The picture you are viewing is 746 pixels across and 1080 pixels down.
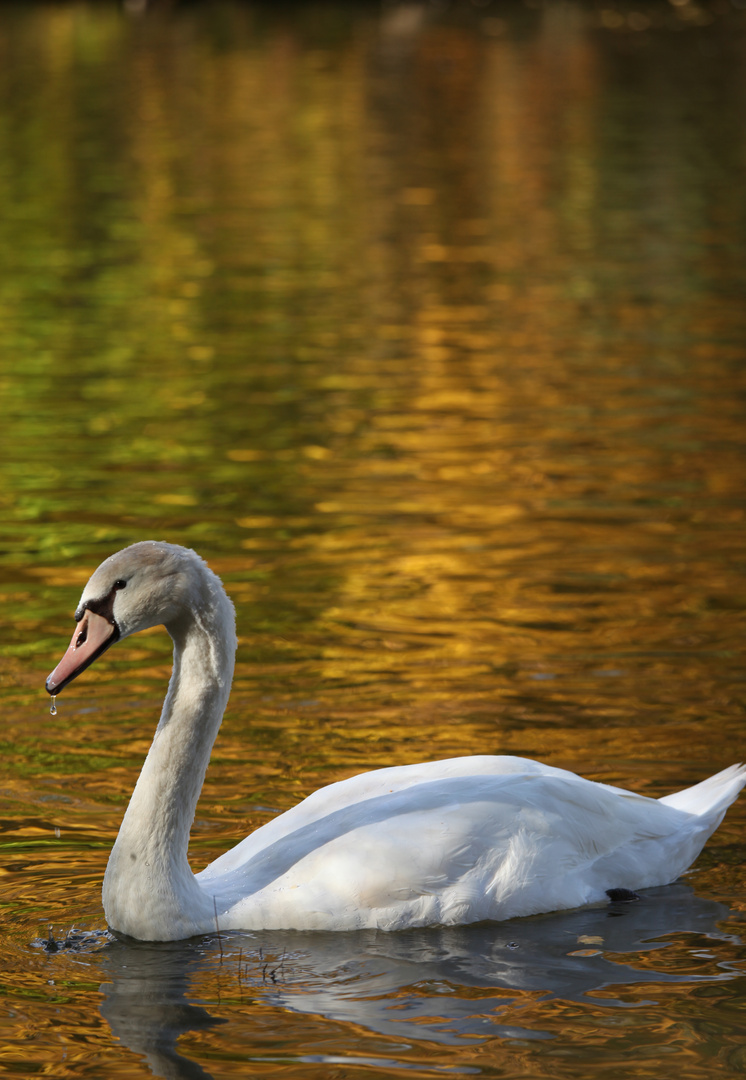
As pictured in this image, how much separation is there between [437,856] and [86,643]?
4.41ft

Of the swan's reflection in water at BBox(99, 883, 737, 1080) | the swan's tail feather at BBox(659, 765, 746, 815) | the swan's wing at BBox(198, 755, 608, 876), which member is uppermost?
the swan's wing at BBox(198, 755, 608, 876)

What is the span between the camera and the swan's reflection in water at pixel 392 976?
19.5 feet

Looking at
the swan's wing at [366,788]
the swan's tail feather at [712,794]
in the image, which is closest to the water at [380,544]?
the swan's tail feather at [712,794]

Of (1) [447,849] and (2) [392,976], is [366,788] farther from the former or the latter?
(2) [392,976]

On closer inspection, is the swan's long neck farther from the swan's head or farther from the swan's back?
the swan's back

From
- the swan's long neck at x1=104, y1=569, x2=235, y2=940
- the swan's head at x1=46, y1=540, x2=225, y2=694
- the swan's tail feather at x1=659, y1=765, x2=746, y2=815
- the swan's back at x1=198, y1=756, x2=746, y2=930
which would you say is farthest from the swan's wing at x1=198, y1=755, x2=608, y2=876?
the swan's head at x1=46, y1=540, x2=225, y2=694

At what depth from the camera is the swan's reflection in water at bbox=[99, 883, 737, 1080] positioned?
19.5 ft

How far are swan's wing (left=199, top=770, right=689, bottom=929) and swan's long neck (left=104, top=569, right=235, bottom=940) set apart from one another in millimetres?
217

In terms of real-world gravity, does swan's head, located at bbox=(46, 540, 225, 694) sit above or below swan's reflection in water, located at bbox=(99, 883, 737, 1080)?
above

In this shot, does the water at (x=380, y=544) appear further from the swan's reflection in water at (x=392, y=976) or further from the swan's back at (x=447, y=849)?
the swan's back at (x=447, y=849)

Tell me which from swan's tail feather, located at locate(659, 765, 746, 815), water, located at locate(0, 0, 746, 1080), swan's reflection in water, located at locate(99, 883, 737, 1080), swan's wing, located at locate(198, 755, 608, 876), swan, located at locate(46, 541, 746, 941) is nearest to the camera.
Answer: swan's reflection in water, located at locate(99, 883, 737, 1080)

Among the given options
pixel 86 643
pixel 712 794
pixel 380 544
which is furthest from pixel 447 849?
pixel 380 544

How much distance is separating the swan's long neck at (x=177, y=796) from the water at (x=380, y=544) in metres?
0.17

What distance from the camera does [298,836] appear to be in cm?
657
